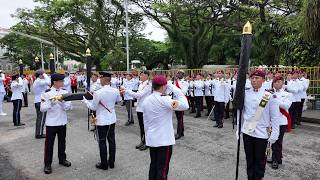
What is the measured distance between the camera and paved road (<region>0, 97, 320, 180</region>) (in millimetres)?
6438

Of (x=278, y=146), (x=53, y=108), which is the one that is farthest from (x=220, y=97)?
(x=53, y=108)

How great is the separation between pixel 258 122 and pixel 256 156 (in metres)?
0.51

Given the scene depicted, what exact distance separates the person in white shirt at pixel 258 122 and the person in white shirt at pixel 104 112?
2.64 meters

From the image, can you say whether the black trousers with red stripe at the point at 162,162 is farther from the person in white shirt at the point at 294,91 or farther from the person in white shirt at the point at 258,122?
the person in white shirt at the point at 294,91

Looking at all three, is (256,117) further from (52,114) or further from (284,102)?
(52,114)

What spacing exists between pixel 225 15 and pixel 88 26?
16466 mm

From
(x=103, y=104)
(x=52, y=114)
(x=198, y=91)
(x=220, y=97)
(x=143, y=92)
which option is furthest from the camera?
(x=198, y=91)

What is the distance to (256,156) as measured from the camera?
505 centimetres

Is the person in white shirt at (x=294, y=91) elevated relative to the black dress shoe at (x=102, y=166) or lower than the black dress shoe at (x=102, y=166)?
elevated

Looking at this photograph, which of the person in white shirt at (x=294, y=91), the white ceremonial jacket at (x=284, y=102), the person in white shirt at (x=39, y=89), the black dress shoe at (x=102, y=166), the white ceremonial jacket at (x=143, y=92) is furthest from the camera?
the person in white shirt at (x=294, y=91)

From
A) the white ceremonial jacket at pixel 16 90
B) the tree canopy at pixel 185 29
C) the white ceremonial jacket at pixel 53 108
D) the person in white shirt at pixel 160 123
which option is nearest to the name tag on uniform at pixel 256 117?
the person in white shirt at pixel 160 123

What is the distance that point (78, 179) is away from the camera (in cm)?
626

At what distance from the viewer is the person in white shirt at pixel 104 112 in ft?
21.4

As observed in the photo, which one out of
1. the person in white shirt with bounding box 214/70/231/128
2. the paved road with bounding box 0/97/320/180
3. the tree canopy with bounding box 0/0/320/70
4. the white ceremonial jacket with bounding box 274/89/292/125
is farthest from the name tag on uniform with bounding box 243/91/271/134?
the tree canopy with bounding box 0/0/320/70
